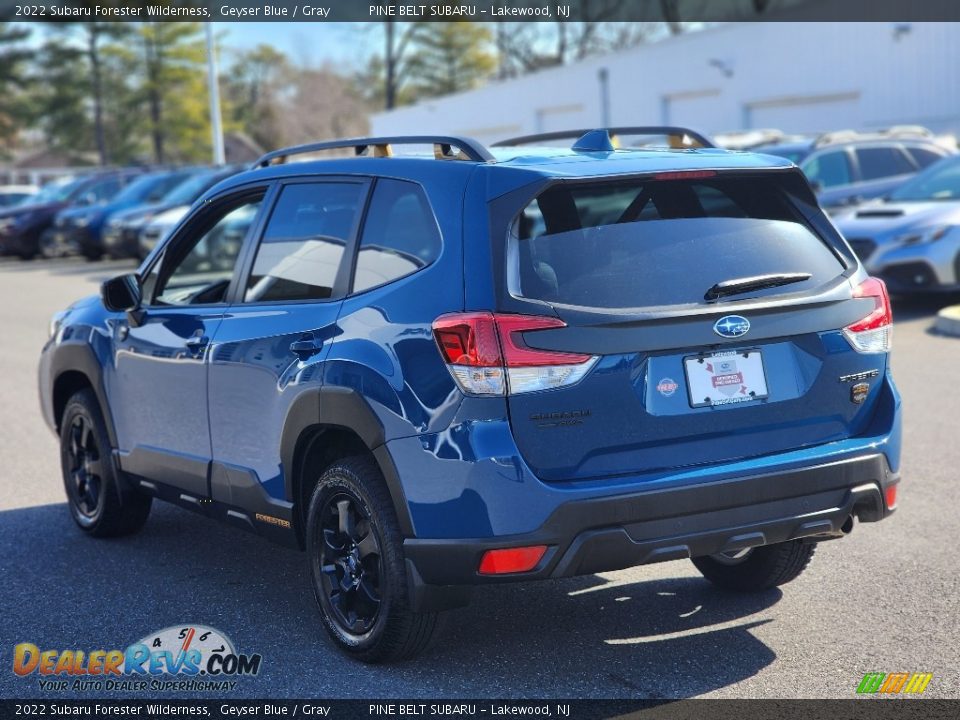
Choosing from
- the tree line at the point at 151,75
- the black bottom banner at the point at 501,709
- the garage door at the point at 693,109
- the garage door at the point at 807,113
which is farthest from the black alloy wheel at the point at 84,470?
the tree line at the point at 151,75

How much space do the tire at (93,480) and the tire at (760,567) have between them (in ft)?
9.13

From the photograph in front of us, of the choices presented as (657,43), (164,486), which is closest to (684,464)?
(164,486)

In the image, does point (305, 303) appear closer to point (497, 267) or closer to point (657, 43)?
point (497, 267)

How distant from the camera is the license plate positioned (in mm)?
4230

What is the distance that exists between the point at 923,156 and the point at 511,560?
14.7 meters

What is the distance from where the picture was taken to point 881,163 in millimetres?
17109

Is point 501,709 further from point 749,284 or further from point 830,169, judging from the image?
point 830,169

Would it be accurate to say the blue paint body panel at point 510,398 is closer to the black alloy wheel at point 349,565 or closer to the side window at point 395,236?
the side window at point 395,236

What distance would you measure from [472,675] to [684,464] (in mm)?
1041

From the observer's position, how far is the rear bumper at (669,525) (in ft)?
13.3

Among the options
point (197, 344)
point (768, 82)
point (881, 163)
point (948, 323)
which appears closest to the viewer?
point (197, 344)

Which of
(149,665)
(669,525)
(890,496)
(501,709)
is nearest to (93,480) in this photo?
(149,665)

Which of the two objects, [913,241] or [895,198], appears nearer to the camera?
[913,241]

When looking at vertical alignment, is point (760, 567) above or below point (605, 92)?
below
